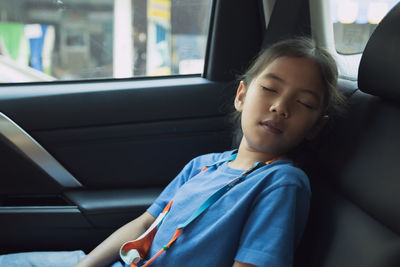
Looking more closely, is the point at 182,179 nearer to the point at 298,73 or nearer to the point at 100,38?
the point at 298,73

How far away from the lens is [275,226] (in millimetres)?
991

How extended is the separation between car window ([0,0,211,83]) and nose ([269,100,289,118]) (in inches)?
34.5

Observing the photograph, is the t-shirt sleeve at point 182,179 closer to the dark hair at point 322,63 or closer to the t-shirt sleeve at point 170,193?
the t-shirt sleeve at point 170,193

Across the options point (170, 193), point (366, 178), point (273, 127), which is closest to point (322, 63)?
point (273, 127)

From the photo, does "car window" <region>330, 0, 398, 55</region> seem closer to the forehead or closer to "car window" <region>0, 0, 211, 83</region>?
the forehead

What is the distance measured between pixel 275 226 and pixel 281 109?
1.03 ft

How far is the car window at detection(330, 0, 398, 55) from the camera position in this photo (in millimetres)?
1496

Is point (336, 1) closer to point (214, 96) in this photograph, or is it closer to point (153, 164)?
point (214, 96)

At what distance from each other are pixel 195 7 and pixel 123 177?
0.78m

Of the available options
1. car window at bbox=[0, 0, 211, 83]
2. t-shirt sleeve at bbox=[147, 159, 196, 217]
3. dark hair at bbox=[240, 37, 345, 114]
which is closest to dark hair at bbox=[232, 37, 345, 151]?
dark hair at bbox=[240, 37, 345, 114]

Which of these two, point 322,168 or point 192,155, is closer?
point 322,168

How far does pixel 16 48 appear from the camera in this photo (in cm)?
195

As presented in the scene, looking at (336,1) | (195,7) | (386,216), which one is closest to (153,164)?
(195,7)

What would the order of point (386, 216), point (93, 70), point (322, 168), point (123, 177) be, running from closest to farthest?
point (386, 216), point (322, 168), point (123, 177), point (93, 70)
